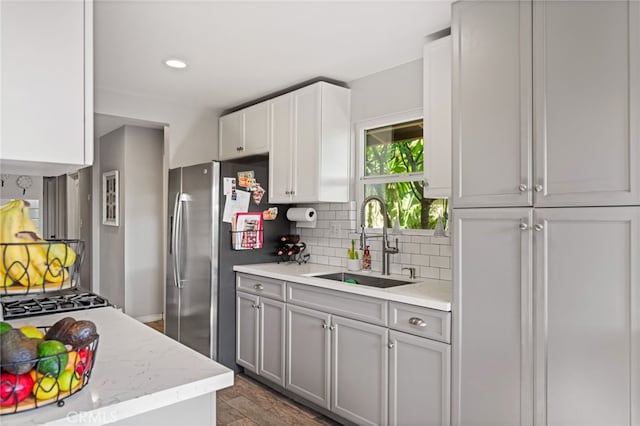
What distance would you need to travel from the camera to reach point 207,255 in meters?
3.52

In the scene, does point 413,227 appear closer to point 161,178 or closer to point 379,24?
point 379,24

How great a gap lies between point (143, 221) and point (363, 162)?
10.2 feet

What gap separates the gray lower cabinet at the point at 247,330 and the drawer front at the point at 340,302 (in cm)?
48

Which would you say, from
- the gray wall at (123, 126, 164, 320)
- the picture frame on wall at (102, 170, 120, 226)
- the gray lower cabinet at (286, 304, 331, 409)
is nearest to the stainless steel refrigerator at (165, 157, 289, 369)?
the gray lower cabinet at (286, 304, 331, 409)

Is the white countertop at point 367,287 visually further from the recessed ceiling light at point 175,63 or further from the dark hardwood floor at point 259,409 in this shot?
the recessed ceiling light at point 175,63

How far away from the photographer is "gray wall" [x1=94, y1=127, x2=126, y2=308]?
521 cm

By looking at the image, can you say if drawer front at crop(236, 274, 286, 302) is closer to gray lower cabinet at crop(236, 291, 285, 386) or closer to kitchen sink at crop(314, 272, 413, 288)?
gray lower cabinet at crop(236, 291, 285, 386)

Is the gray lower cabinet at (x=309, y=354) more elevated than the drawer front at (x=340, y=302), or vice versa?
the drawer front at (x=340, y=302)

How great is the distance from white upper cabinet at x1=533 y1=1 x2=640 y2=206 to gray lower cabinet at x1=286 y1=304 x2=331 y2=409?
1.59 metres

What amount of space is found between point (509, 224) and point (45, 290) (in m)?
1.75

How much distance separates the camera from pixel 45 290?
84 centimetres

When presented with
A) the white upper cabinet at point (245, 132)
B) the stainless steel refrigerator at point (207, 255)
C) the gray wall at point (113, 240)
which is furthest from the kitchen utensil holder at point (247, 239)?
the gray wall at point (113, 240)

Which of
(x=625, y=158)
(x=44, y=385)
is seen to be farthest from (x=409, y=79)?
(x=44, y=385)

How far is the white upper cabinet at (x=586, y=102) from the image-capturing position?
1.59 m
